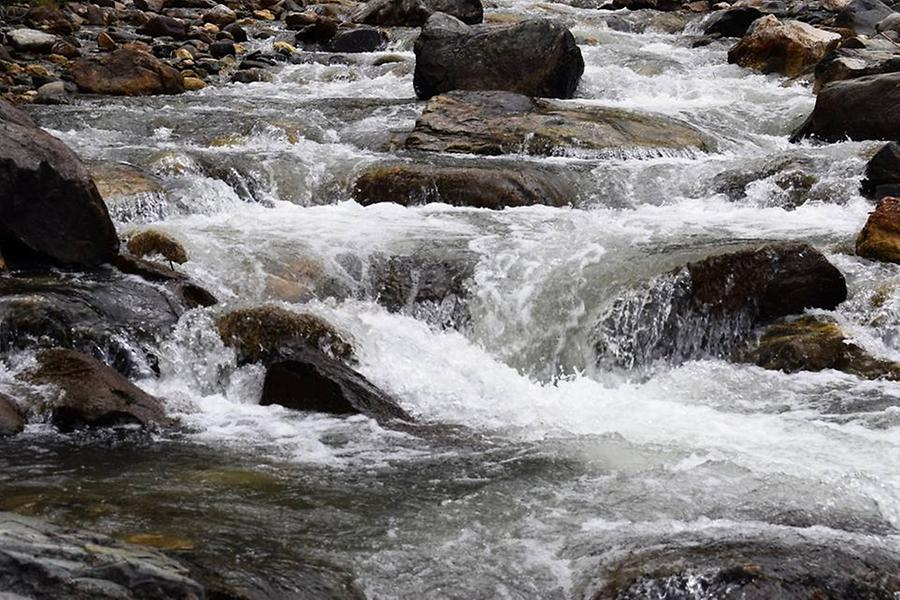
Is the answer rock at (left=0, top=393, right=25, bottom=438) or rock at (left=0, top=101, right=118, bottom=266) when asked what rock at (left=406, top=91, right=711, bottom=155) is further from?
rock at (left=0, top=393, right=25, bottom=438)

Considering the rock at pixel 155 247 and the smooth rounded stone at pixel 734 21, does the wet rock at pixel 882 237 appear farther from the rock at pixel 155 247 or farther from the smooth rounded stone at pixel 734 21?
the smooth rounded stone at pixel 734 21

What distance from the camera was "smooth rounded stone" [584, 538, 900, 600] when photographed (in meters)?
3.53

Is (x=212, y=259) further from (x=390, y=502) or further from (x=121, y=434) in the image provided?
(x=390, y=502)

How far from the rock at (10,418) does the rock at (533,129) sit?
21.0 feet

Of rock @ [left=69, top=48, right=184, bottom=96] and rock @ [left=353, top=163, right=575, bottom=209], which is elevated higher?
rock @ [left=353, top=163, right=575, bottom=209]

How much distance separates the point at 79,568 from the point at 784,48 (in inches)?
556

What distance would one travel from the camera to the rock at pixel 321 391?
5.97m

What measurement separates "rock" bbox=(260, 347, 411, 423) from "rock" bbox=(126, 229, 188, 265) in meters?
2.14

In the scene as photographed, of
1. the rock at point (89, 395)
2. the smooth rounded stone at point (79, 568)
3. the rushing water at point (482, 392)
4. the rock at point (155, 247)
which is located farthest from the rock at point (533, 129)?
the smooth rounded stone at point (79, 568)

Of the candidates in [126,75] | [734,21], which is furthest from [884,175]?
[126,75]

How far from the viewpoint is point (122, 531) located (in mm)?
3904

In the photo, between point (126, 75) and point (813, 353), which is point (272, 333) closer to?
point (813, 353)

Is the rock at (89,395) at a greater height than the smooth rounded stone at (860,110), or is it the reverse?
the smooth rounded stone at (860,110)

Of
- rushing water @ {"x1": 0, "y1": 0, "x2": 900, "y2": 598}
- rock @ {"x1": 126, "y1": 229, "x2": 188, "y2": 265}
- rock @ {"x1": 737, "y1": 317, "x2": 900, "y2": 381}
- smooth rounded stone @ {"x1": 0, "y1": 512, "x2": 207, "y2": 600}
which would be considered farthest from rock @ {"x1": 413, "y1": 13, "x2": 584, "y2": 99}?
smooth rounded stone @ {"x1": 0, "y1": 512, "x2": 207, "y2": 600}
